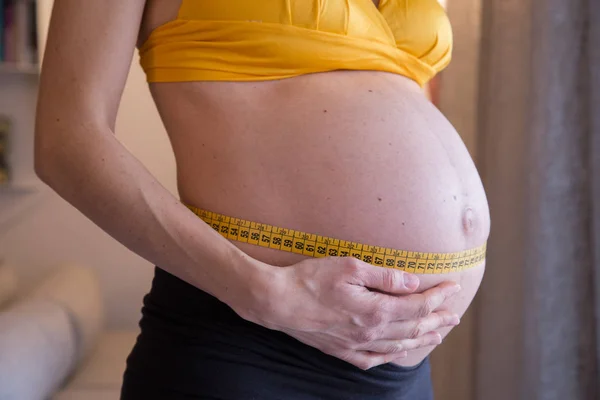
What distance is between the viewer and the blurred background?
144cm

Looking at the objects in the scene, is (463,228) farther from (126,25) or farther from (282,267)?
(126,25)

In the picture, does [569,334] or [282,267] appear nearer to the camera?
[282,267]

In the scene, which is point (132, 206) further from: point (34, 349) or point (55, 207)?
point (55, 207)

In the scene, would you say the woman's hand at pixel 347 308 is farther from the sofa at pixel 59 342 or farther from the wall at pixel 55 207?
the wall at pixel 55 207

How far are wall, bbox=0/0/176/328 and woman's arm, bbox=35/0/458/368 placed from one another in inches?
71.1

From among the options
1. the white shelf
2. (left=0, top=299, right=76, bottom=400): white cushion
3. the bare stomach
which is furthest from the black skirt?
the white shelf

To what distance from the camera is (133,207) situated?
0.71m

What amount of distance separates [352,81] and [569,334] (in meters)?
1.02

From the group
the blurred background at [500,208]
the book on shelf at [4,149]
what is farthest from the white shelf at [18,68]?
the book on shelf at [4,149]

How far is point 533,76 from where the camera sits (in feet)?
4.90

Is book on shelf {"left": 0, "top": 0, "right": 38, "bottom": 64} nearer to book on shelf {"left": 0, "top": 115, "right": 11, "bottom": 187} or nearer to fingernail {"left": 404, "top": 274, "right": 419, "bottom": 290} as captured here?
book on shelf {"left": 0, "top": 115, "right": 11, "bottom": 187}

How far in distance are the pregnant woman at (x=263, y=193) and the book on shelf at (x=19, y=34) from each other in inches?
69.2

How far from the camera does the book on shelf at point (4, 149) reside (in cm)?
244

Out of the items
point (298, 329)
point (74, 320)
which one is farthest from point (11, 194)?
point (298, 329)
